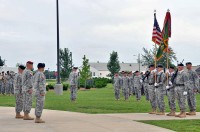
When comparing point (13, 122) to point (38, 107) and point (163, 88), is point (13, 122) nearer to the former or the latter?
point (38, 107)

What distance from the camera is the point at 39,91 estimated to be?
45.0 ft

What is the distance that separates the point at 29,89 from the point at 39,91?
107cm

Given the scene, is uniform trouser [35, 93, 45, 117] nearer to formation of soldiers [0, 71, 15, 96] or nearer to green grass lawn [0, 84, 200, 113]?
green grass lawn [0, 84, 200, 113]

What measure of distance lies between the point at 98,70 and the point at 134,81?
132287 millimetres

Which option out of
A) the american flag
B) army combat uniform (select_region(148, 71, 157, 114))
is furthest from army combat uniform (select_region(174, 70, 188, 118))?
the american flag

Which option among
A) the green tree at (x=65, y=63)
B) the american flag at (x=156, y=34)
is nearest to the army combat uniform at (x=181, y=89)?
the american flag at (x=156, y=34)

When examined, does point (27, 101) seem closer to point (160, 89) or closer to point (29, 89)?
point (29, 89)

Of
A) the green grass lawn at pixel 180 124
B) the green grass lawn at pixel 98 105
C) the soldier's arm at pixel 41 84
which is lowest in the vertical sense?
the green grass lawn at pixel 180 124

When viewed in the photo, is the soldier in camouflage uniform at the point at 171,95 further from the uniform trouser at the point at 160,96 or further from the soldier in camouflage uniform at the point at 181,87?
the uniform trouser at the point at 160,96

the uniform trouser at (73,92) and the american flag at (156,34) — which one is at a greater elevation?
the american flag at (156,34)

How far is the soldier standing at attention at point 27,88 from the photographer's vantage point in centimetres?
1459

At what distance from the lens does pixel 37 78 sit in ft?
45.4

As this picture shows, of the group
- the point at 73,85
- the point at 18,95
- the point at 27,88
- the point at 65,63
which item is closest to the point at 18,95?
the point at 18,95

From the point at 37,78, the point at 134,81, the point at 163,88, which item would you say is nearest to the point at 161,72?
the point at 163,88
